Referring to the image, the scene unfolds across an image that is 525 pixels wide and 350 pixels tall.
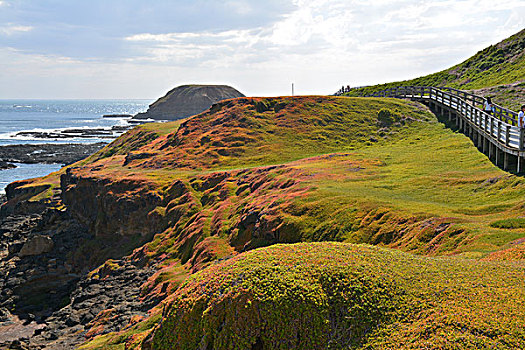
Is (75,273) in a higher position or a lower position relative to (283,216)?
lower

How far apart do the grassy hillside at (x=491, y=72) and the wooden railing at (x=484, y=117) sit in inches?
273

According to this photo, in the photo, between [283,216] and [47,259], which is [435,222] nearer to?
[283,216]

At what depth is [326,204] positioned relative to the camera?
28.5m

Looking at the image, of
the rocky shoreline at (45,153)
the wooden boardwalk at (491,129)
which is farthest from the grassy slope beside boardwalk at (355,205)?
the rocky shoreline at (45,153)

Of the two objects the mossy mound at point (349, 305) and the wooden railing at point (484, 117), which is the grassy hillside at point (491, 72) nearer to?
the wooden railing at point (484, 117)

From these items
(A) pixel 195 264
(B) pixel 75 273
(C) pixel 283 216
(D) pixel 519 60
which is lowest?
(B) pixel 75 273

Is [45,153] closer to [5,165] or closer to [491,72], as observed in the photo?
[5,165]

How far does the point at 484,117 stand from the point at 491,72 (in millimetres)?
44185

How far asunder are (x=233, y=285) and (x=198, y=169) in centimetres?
4099

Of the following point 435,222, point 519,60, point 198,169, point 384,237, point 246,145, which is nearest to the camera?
point 435,222

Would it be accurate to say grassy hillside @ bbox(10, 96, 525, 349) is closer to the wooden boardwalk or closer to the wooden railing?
the wooden boardwalk

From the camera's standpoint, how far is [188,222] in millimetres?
39438

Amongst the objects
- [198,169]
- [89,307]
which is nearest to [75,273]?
[89,307]

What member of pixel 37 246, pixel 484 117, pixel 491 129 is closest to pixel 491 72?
pixel 484 117
